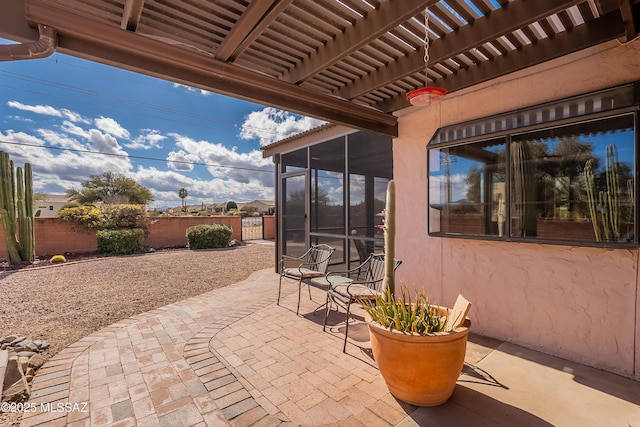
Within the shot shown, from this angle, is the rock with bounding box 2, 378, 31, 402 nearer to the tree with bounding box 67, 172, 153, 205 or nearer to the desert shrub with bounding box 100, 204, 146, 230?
the desert shrub with bounding box 100, 204, 146, 230

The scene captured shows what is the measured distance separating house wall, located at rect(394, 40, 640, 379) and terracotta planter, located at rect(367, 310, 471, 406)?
4.41 feet

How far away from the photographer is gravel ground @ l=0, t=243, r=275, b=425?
373cm

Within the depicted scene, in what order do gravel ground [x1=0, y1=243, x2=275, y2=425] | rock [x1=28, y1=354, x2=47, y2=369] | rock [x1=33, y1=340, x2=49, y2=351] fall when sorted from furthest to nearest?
gravel ground [x1=0, y1=243, x2=275, y2=425], rock [x1=33, y1=340, x2=49, y2=351], rock [x1=28, y1=354, x2=47, y2=369]

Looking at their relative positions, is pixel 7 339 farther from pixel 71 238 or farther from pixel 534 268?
pixel 71 238

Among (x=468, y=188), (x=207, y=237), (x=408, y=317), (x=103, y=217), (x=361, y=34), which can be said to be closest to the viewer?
(x=408, y=317)

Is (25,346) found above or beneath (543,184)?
beneath

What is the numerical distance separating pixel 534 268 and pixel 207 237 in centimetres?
1167

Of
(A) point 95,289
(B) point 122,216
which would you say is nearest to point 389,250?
(A) point 95,289

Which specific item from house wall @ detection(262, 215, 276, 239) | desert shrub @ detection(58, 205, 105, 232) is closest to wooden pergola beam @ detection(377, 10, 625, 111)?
desert shrub @ detection(58, 205, 105, 232)

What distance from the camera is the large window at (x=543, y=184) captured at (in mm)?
2359

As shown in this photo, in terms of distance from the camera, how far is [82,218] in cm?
1065

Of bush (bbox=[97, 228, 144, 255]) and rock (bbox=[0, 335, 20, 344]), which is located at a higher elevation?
bush (bbox=[97, 228, 144, 255])

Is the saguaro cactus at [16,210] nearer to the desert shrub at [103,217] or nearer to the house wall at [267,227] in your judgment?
the desert shrub at [103,217]

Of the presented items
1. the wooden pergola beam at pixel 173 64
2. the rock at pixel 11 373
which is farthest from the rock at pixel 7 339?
the wooden pergola beam at pixel 173 64
